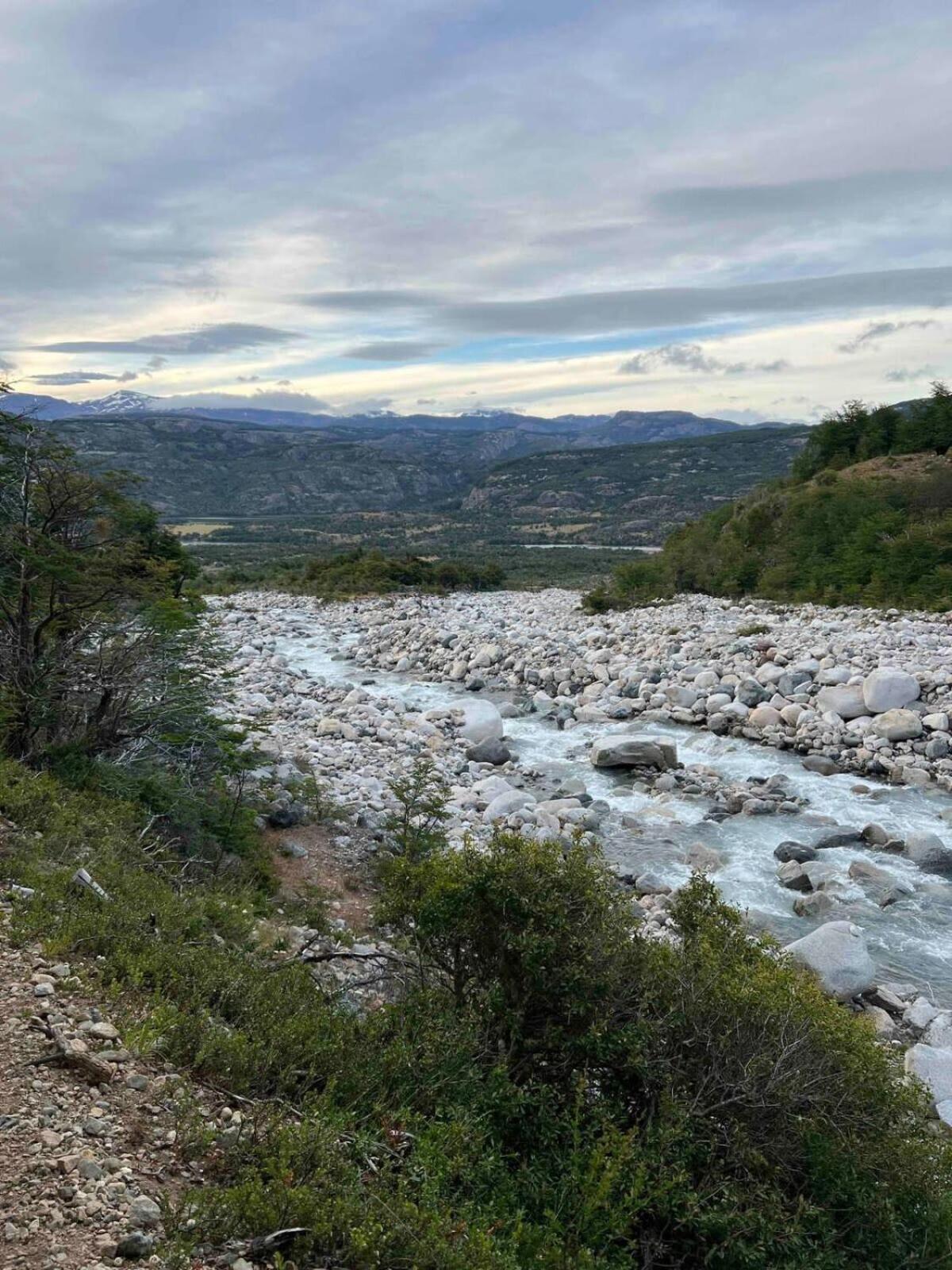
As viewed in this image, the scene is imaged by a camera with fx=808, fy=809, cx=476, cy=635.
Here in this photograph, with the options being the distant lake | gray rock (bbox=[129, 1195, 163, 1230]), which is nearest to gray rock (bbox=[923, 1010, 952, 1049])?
gray rock (bbox=[129, 1195, 163, 1230])

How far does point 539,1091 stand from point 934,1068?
3581mm

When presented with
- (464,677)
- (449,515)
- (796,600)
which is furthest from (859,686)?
(449,515)

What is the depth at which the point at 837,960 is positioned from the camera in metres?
6.96

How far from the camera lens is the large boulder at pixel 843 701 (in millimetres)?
14320

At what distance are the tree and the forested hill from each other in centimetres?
2002

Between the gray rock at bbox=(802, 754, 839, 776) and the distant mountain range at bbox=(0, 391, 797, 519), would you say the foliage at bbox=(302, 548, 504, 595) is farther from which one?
the distant mountain range at bbox=(0, 391, 797, 519)

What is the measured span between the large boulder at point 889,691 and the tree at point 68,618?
37.2 feet

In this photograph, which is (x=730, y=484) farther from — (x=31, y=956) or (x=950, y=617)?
(x=31, y=956)

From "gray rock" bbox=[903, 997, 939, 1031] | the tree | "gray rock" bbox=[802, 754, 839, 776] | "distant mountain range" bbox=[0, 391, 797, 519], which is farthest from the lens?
"distant mountain range" bbox=[0, 391, 797, 519]

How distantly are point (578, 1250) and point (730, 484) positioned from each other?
110555mm

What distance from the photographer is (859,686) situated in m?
14.8

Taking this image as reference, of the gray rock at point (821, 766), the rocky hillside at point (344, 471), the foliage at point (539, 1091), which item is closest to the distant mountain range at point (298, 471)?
the rocky hillside at point (344, 471)

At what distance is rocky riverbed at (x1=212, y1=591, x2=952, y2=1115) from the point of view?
8.42 meters

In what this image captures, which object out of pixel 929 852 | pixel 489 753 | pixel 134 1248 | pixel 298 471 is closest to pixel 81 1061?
pixel 134 1248
